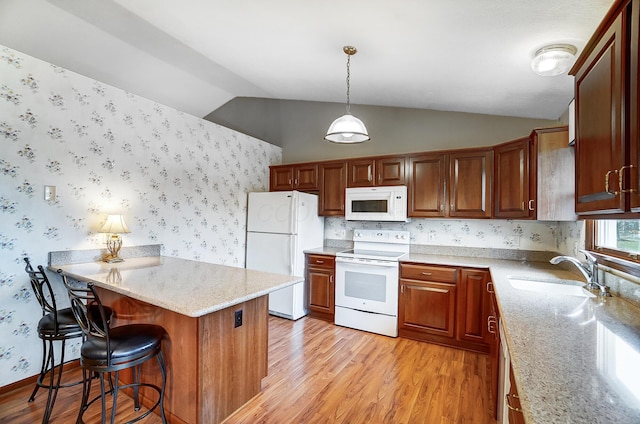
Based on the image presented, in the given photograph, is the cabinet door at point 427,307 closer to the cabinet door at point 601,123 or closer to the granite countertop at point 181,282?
the granite countertop at point 181,282

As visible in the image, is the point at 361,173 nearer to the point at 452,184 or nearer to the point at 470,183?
the point at 452,184

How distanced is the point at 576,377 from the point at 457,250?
8.92 feet

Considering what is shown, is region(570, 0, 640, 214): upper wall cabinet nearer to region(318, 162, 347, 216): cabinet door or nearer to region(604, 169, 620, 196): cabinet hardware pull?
region(604, 169, 620, 196): cabinet hardware pull

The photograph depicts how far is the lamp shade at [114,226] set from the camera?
8.05 feet

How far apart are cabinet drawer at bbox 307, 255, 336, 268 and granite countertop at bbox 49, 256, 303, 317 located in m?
1.46

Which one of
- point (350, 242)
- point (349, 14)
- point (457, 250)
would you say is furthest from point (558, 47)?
point (350, 242)

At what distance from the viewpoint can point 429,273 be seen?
300 cm

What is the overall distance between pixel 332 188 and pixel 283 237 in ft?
3.00

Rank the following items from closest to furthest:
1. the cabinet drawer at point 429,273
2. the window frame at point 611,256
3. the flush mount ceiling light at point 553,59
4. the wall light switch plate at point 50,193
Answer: the window frame at point 611,256 < the flush mount ceiling light at point 553,59 < the wall light switch plate at point 50,193 < the cabinet drawer at point 429,273

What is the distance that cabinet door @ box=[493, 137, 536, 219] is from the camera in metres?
2.51

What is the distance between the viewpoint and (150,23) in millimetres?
2193

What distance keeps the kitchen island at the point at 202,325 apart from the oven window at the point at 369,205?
1792 mm

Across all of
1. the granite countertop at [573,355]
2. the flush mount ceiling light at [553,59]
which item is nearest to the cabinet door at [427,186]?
the flush mount ceiling light at [553,59]

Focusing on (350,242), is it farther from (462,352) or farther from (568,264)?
(568,264)
